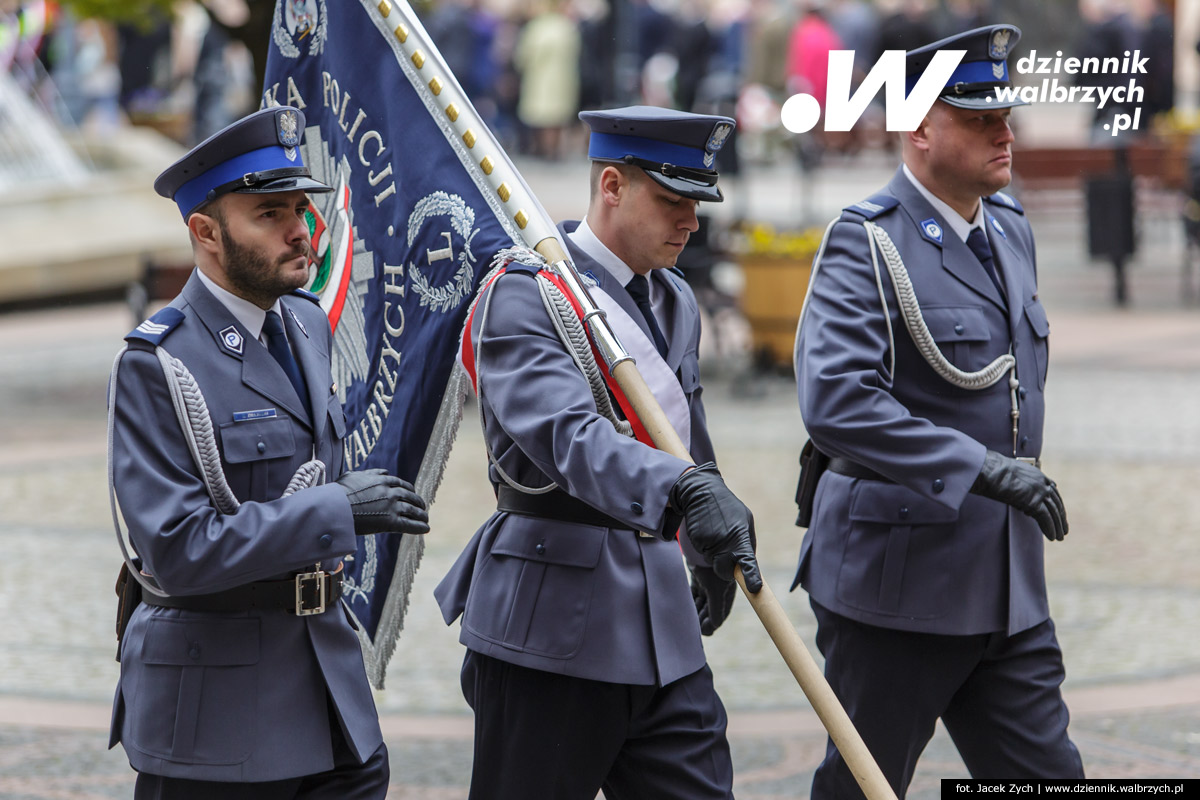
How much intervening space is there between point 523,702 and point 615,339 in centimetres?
76

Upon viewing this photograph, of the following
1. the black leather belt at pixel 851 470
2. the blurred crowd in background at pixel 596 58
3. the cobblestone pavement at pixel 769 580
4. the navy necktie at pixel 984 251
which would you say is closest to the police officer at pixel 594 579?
the black leather belt at pixel 851 470

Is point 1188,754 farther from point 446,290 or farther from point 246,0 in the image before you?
point 246,0

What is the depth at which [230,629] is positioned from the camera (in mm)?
3250

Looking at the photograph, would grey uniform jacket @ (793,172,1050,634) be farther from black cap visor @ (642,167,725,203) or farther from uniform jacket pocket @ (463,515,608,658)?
uniform jacket pocket @ (463,515,608,658)

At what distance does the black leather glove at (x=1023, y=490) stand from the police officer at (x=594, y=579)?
0.66 metres

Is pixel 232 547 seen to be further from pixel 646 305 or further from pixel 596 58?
pixel 596 58

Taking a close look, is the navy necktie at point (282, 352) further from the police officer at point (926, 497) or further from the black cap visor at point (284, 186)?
the police officer at point (926, 497)

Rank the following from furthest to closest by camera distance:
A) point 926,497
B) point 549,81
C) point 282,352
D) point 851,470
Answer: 1. point 549,81
2. point 851,470
3. point 926,497
4. point 282,352

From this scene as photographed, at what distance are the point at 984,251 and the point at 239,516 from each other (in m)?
1.94

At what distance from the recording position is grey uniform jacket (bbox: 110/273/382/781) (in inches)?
122

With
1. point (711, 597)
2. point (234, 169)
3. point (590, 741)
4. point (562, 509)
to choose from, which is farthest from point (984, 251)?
point (234, 169)

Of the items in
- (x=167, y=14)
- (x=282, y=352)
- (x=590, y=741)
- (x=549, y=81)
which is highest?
(x=549, y=81)

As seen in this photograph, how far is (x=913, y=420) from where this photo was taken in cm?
377

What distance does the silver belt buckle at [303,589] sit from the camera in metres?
3.30
